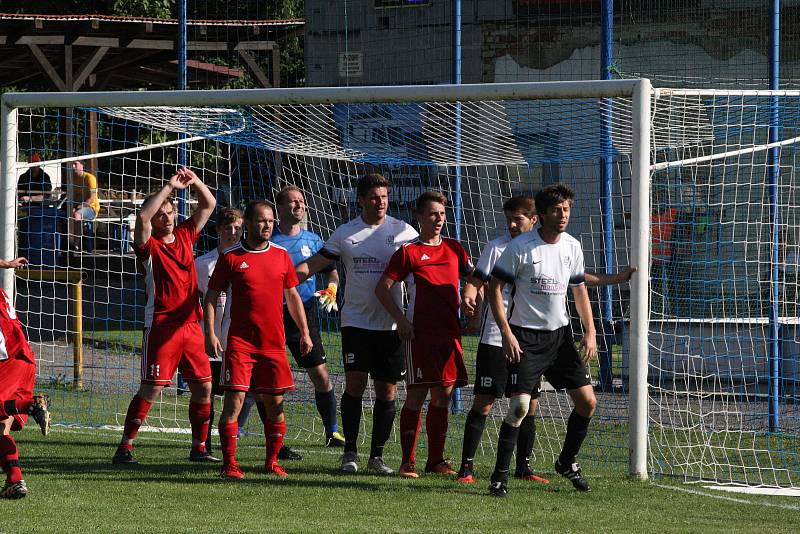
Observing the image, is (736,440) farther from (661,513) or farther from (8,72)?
(8,72)

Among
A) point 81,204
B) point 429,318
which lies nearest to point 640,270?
point 429,318

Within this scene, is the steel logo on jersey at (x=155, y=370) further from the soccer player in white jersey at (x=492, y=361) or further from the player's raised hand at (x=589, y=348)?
the player's raised hand at (x=589, y=348)

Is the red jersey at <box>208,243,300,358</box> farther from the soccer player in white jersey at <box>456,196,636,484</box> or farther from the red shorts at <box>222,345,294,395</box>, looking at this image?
the soccer player in white jersey at <box>456,196,636,484</box>

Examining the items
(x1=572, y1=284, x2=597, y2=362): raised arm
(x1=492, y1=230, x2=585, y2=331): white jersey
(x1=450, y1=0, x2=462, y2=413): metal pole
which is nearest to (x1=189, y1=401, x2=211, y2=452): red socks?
(x1=492, y1=230, x2=585, y2=331): white jersey

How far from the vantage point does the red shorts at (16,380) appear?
6.63 metres

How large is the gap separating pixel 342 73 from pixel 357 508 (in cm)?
872

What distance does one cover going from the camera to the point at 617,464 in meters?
8.15

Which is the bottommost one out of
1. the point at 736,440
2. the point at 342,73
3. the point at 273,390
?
the point at 736,440

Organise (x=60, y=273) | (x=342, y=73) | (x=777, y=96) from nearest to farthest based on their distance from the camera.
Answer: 1. (x=777, y=96)
2. (x=60, y=273)
3. (x=342, y=73)

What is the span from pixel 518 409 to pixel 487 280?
3.02 feet

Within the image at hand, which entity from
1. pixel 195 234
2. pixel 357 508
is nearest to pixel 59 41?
pixel 195 234

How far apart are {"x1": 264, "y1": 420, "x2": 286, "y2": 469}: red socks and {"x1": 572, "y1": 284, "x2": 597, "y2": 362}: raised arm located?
196cm

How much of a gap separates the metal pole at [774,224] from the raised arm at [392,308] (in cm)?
354

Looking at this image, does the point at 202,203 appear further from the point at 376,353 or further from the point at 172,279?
the point at 376,353
